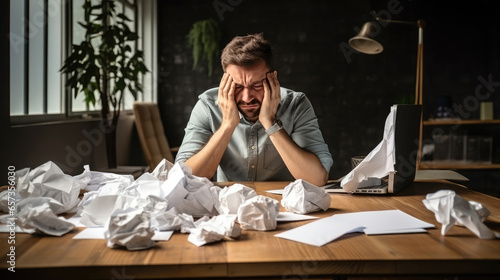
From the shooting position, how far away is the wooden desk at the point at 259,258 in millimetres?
871

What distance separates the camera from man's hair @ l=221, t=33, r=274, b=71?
78.1 inches

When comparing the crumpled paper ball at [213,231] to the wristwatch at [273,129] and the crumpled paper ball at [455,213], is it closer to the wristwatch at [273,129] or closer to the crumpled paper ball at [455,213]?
the crumpled paper ball at [455,213]

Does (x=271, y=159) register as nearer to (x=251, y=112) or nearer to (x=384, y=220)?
Result: (x=251, y=112)

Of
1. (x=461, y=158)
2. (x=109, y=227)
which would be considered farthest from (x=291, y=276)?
(x=461, y=158)

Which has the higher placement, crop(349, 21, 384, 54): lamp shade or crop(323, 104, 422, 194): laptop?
crop(349, 21, 384, 54): lamp shade

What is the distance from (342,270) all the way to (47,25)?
2.66m

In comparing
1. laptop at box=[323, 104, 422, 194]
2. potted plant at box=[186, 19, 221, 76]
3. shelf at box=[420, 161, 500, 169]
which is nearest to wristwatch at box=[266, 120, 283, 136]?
laptop at box=[323, 104, 422, 194]

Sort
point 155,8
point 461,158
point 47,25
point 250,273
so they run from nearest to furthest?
point 250,273 → point 47,25 → point 461,158 → point 155,8

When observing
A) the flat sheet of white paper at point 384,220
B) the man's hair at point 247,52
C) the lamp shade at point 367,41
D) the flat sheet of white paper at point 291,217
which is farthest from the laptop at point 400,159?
the lamp shade at point 367,41

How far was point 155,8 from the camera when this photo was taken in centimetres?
535

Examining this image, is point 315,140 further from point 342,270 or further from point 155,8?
point 155,8

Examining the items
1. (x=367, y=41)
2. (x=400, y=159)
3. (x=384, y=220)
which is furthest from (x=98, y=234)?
→ (x=367, y=41)

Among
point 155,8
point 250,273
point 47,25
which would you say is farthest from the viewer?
point 155,8

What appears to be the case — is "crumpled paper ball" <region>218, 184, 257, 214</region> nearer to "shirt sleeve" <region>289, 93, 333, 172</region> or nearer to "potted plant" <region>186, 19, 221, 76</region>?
"shirt sleeve" <region>289, 93, 333, 172</region>
